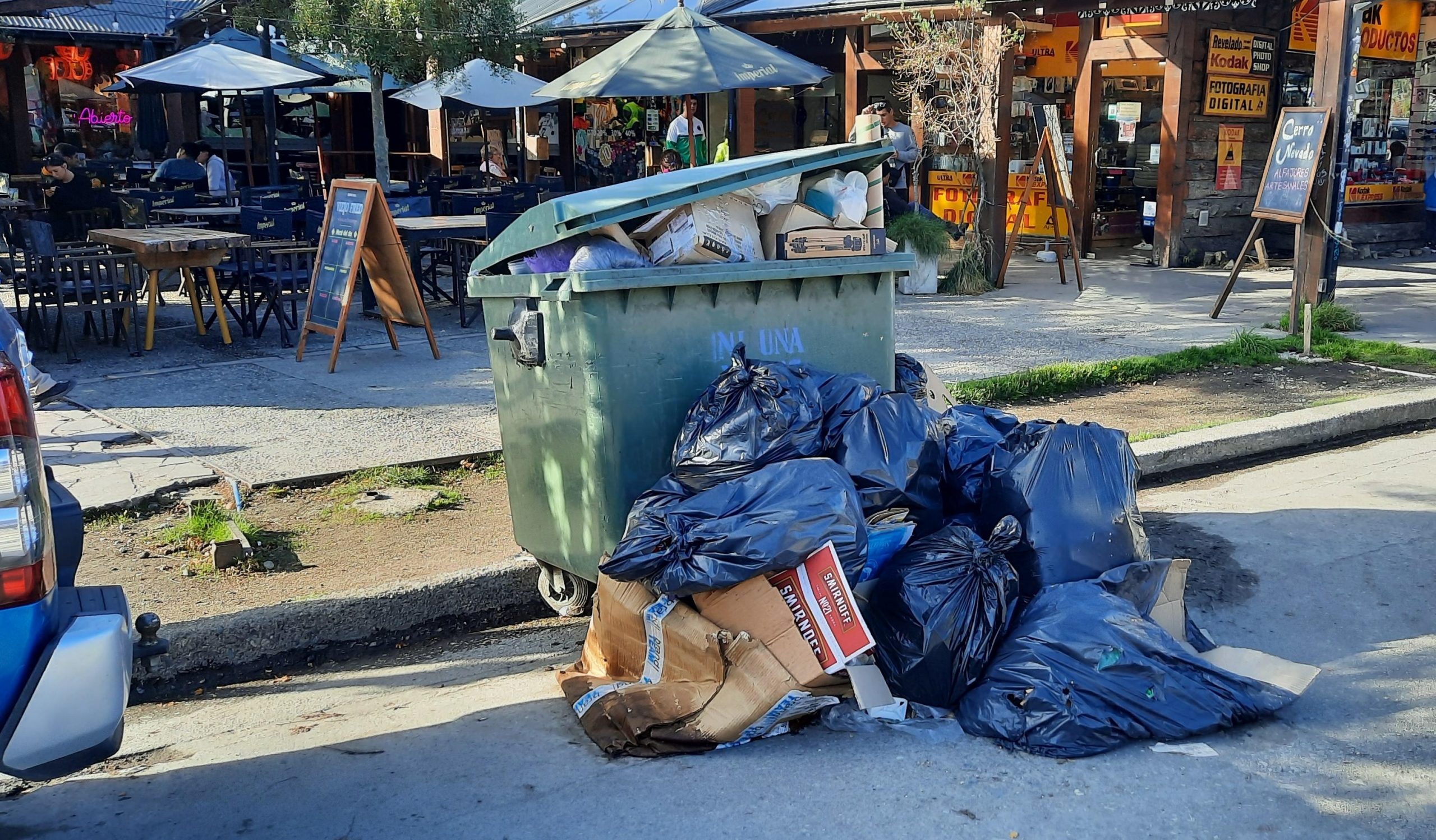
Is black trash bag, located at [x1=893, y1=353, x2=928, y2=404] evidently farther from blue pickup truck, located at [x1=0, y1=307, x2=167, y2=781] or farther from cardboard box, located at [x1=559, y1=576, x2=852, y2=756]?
blue pickup truck, located at [x1=0, y1=307, x2=167, y2=781]

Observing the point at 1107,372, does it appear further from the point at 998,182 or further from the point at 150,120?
the point at 150,120

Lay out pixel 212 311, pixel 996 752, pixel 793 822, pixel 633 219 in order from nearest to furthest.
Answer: pixel 793 822 → pixel 996 752 → pixel 633 219 → pixel 212 311

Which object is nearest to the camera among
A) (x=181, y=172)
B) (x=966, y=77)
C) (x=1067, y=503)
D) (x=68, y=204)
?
(x=1067, y=503)

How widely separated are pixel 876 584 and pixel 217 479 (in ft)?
11.5

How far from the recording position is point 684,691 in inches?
143

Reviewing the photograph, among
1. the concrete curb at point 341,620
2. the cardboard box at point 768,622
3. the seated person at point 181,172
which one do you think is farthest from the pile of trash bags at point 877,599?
the seated person at point 181,172

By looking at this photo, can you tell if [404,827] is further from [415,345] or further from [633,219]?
[415,345]

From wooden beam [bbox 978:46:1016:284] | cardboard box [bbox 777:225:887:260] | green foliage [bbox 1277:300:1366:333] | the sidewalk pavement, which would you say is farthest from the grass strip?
wooden beam [bbox 978:46:1016:284]

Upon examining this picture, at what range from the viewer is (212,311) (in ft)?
34.9

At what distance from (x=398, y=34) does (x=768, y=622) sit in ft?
33.8

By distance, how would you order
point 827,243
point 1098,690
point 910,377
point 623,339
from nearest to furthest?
point 1098,690 < point 623,339 < point 827,243 < point 910,377

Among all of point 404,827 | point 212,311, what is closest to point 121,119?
point 212,311

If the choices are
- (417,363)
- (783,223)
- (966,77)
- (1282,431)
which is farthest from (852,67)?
(783,223)

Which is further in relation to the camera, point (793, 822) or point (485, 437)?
point (485, 437)
